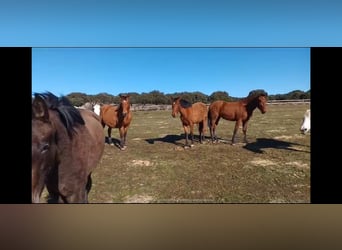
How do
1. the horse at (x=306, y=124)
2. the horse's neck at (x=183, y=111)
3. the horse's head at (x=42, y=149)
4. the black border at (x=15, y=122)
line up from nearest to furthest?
the horse's head at (x=42, y=149)
the black border at (x=15, y=122)
the horse at (x=306, y=124)
the horse's neck at (x=183, y=111)

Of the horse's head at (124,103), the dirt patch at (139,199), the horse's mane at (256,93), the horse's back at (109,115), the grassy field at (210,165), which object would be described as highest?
the horse's mane at (256,93)

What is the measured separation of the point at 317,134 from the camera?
4.46 meters

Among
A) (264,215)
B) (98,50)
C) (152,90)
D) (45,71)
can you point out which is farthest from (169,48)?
(264,215)

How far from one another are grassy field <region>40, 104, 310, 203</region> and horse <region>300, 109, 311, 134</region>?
6cm

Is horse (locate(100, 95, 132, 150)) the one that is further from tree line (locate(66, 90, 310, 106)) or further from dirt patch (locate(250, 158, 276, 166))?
dirt patch (locate(250, 158, 276, 166))

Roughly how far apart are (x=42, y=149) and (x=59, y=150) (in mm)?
166

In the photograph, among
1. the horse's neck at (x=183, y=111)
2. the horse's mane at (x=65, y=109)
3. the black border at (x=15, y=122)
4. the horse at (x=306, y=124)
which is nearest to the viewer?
the horse's mane at (x=65, y=109)

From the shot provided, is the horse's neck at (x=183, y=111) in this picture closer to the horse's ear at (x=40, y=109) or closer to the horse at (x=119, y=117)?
the horse at (x=119, y=117)

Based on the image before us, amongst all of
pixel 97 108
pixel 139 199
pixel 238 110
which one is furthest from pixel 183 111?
pixel 139 199

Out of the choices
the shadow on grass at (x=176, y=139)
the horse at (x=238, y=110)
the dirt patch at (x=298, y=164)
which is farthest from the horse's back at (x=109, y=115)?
the dirt patch at (x=298, y=164)

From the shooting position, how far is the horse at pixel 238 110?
15.3 ft

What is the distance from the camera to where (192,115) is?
4852 millimetres

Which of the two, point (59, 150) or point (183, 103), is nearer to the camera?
point (59, 150)

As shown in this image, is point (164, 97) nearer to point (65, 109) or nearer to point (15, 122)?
point (65, 109)
